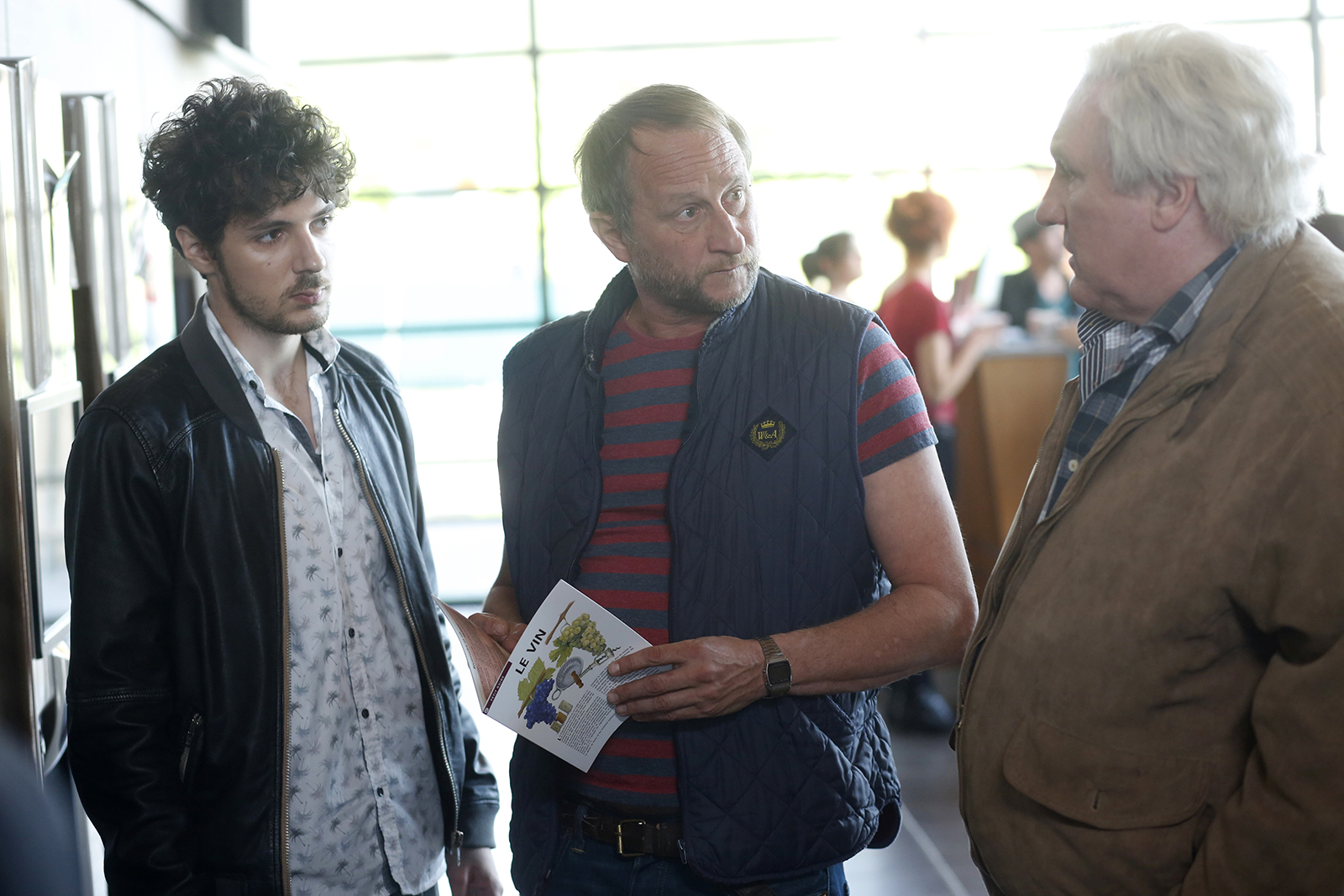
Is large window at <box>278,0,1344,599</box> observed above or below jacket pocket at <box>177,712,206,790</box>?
above

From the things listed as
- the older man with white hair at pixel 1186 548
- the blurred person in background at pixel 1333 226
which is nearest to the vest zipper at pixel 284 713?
the older man with white hair at pixel 1186 548

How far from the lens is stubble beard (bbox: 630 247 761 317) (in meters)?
1.63

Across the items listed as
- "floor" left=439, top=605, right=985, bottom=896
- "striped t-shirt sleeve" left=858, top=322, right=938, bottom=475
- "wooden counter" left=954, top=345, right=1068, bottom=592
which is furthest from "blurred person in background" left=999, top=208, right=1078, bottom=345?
"striped t-shirt sleeve" left=858, top=322, right=938, bottom=475

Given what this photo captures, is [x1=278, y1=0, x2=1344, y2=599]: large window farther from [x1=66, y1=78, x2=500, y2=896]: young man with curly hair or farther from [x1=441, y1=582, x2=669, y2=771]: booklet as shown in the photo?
[x1=441, y1=582, x2=669, y2=771]: booklet

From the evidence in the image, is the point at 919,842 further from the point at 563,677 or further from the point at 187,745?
the point at 187,745

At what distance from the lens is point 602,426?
169 cm

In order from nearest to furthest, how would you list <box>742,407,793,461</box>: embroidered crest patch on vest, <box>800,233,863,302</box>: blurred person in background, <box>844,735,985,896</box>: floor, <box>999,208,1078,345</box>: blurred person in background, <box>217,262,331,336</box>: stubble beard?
<box>742,407,793,461</box>: embroidered crest patch on vest
<box>217,262,331,336</box>: stubble beard
<box>844,735,985,896</box>: floor
<box>800,233,863,302</box>: blurred person in background
<box>999,208,1078,345</box>: blurred person in background

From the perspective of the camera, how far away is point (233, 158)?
1643 millimetres

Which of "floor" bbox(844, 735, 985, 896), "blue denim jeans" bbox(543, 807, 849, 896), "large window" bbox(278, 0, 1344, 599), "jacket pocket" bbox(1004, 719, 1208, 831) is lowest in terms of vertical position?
"floor" bbox(844, 735, 985, 896)

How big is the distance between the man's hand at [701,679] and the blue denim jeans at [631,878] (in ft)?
0.78

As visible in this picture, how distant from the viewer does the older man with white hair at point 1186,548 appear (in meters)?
1.04

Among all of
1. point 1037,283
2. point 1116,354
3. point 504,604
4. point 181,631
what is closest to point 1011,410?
point 1037,283

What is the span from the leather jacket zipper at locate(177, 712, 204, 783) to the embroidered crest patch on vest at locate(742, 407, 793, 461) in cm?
88

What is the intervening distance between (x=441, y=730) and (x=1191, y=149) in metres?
1.32
